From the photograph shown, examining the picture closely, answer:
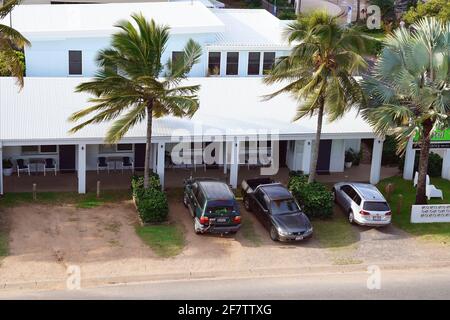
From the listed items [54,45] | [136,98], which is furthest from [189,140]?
[54,45]

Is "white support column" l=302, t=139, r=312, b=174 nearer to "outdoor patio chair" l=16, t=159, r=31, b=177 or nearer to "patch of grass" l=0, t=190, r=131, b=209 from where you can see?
"patch of grass" l=0, t=190, r=131, b=209

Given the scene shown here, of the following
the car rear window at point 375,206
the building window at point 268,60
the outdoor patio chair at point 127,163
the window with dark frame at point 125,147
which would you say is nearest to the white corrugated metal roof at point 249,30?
the building window at point 268,60

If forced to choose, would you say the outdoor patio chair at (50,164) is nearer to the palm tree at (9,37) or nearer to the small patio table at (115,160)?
the small patio table at (115,160)

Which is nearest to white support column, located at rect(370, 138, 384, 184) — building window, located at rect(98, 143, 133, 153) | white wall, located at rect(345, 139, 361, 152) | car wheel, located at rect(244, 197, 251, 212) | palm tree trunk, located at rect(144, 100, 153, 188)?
white wall, located at rect(345, 139, 361, 152)

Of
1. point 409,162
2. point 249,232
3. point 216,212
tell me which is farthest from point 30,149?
point 409,162

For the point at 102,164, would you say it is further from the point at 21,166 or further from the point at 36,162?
the point at 21,166

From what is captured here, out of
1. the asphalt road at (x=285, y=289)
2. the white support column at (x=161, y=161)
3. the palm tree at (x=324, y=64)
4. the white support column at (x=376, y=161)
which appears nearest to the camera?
the asphalt road at (x=285, y=289)

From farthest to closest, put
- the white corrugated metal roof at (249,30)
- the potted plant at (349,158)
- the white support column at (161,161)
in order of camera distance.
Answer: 1. the white corrugated metal roof at (249,30)
2. the potted plant at (349,158)
3. the white support column at (161,161)
